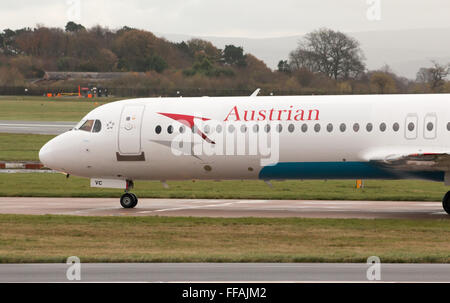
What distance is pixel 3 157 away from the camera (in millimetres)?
49688

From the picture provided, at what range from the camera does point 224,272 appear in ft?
53.6

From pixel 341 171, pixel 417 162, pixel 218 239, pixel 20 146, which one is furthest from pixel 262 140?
pixel 20 146

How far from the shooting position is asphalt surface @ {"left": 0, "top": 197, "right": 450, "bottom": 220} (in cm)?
→ 2762

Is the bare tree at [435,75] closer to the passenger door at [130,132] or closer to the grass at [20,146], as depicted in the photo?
the grass at [20,146]

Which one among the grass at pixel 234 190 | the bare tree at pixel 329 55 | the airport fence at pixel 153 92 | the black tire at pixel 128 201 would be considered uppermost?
the bare tree at pixel 329 55

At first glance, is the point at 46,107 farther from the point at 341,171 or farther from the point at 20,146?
the point at 341,171

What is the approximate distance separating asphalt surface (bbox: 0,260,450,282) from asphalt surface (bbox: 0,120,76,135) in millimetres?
47348

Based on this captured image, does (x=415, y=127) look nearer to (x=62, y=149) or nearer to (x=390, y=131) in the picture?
(x=390, y=131)

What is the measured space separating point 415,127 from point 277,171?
178 inches

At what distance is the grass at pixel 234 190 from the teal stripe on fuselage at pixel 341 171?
5071 millimetres

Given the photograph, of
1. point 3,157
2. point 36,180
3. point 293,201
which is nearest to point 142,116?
point 293,201

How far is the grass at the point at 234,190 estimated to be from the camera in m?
33.5

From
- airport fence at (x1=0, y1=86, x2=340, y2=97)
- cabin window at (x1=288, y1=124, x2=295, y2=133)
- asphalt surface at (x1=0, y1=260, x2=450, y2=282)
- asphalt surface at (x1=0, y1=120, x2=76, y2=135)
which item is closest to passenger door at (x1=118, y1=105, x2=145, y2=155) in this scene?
cabin window at (x1=288, y1=124, x2=295, y2=133)

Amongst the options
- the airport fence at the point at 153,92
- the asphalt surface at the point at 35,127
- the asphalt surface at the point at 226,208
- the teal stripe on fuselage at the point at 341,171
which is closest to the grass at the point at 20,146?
the asphalt surface at the point at 35,127
